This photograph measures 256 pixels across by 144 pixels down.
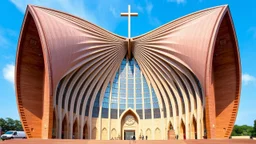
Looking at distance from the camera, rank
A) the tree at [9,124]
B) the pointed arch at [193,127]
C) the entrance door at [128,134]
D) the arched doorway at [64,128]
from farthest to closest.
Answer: the tree at [9,124]
the entrance door at [128,134]
the arched doorway at [64,128]
the pointed arch at [193,127]

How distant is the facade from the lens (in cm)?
2377

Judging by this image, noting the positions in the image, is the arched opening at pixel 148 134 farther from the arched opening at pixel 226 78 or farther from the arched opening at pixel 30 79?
the arched opening at pixel 30 79

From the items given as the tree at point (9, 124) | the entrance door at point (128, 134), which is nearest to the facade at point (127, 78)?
the entrance door at point (128, 134)

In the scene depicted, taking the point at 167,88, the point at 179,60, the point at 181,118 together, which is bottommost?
the point at 181,118

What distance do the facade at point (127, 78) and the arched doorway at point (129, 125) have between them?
0.13 meters

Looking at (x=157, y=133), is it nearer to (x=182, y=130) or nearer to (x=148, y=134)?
(x=148, y=134)

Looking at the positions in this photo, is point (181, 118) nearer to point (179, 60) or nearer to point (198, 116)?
point (198, 116)

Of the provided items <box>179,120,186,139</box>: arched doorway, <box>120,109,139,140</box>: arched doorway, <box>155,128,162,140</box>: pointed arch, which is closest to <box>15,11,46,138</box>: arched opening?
<box>120,109,139,140</box>: arched doorway

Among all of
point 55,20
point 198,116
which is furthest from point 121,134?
point 55,20

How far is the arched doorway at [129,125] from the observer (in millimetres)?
32594

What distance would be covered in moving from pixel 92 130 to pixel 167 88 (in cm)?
1078

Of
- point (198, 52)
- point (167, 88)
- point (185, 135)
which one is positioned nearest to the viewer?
point (198, 52)

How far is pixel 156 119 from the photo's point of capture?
31797 mm

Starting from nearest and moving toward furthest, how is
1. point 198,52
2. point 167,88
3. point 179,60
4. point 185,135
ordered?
point 198,52
point 179,60
point 185,135
point 167,88
